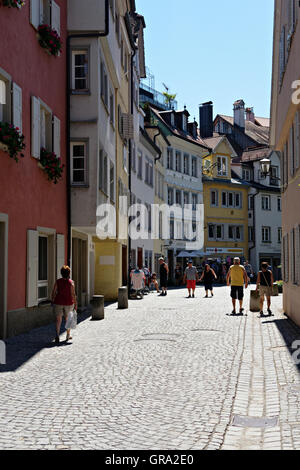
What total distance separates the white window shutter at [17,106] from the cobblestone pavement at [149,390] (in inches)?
174

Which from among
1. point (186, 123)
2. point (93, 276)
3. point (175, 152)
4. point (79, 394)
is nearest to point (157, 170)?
point (175, 152)

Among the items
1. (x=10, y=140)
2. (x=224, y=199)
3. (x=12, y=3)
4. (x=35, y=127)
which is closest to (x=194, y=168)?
(x=224, y=199)

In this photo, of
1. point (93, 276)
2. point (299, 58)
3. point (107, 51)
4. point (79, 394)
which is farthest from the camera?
point (93, 276)

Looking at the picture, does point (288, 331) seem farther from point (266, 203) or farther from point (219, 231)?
point (266, 203)

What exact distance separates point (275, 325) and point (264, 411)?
9.39 m

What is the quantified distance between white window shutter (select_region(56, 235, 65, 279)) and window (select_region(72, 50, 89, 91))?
4.66 meters

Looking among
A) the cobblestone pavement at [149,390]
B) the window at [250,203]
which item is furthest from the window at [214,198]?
the cobblestone pavement at [149,390]

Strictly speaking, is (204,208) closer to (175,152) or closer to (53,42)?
(175,152)

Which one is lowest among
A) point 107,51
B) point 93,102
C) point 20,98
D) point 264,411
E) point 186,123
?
point 264,411

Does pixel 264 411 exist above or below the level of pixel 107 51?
below

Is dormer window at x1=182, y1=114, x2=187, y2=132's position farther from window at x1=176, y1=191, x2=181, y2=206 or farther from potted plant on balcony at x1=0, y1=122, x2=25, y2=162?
potted plant on balcony at x1=0, y1=122, x2=25, y2=162

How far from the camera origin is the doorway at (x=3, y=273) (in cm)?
1297

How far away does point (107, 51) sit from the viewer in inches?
821

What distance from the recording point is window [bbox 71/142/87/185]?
19.0m
